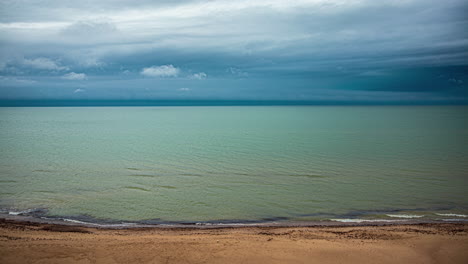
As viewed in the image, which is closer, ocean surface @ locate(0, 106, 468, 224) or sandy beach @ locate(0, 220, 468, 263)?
sandy beach @ locate(0, 220, 468, 263)

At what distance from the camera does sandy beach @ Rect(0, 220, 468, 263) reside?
33.1 ft

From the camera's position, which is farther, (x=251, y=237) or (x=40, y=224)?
Result: (x=40, y=224)

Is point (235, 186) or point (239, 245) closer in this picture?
point (239, 245)

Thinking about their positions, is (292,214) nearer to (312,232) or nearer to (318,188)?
(312,232)

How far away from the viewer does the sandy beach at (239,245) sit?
33.1 feet

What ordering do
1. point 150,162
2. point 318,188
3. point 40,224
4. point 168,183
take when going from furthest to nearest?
1. point 150,162
2. point 168,183
3. point 318,188
4. point 40,224

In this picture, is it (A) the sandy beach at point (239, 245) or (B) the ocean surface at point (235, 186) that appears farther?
(B) the ocean surface at point (235, 186)

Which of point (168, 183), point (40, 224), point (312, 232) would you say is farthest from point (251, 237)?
point (168, 183)

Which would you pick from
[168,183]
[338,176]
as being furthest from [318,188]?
[168,183]

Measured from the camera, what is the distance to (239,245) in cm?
1105

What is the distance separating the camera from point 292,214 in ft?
54.6

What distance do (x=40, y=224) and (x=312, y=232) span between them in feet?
38.5

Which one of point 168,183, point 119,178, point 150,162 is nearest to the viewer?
point 168,183

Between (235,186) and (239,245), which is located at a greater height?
(239,245)
